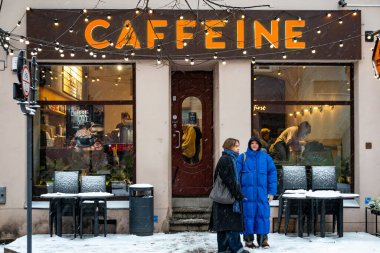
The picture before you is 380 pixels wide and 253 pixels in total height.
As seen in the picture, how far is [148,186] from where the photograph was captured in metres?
10.7

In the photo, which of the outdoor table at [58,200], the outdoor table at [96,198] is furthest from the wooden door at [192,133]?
the outdoor table at [58,200]

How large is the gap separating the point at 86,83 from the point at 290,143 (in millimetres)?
4328

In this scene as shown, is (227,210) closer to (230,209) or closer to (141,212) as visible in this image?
(230,209)

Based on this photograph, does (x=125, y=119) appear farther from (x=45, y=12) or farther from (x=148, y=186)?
(x=45, y=12)

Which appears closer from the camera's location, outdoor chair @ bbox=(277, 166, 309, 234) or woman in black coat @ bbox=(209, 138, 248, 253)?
woman in black coat @ bbox=(209, 138, 248, 253)

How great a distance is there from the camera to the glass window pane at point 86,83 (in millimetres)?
11367

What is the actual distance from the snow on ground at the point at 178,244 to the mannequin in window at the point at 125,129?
1.92m

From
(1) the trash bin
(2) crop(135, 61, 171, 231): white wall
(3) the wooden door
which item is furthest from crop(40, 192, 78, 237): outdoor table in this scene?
(3) the wooden door

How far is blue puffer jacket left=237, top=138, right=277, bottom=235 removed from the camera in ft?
30.3

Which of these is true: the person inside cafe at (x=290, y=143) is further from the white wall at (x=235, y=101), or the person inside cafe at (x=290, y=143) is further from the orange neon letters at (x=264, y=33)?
the orange neon letters at (x=264, y=33)

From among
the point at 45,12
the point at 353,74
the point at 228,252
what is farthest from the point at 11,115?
the point at 353,74

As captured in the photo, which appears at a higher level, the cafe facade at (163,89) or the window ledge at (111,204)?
the cafe facade at (163,89)

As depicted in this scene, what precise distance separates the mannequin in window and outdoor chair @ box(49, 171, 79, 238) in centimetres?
115

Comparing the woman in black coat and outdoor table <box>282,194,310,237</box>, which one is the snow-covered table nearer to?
outdoor table <box>282,194,310,237</box>
